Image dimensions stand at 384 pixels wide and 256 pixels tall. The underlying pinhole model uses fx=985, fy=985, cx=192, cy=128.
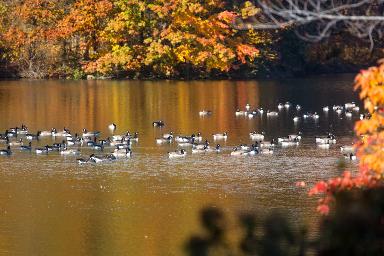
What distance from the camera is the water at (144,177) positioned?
54.0ft

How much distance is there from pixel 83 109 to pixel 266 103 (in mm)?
7008

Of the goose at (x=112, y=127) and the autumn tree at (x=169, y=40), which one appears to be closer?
the goose at (x=112, y=127)

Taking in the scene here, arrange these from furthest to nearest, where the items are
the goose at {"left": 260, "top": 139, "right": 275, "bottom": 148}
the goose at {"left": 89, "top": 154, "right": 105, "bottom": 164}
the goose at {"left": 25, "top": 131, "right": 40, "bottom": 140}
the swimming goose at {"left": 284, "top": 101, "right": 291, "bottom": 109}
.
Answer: the swimming goose at {"left": 284, "top": 101, "right": 291, "bottom": 109}
the goose at {"left": 25, "top": 131, "right": 40, "bottom": 140}
the goose at {"left": 260, "top": 139, "right": 275, "bottom": 148}
the goose at {"left": 89, "top": 154, "right": 105, "bottom": 164}

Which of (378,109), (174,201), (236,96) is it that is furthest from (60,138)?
(378,109)

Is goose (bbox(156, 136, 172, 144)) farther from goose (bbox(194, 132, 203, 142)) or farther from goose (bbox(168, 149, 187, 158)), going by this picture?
goose (bbox(168, 149, 187, 158))

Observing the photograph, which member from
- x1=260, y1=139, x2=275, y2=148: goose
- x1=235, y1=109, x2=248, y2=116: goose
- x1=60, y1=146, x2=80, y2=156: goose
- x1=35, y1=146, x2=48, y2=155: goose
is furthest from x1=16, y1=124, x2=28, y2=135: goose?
x1=235, y1=109, x2=248, y2=116: goose

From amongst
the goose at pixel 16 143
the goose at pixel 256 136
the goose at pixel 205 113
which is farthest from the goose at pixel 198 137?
the goose at pixel 205 113

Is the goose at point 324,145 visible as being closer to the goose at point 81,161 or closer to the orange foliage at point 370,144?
the goose at point 81,161

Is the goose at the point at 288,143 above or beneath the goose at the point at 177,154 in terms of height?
above

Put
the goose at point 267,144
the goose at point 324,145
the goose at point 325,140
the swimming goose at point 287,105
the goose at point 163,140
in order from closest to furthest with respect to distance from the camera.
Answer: the goose at point 267,144, the goose at point 324,145, the goose at point 325,140, the goose at point 163,140, the swimming goose at point 287,105

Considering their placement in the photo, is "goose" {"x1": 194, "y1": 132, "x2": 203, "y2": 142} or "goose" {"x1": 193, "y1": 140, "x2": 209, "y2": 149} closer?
"goose" {"x1": 193, "y1": 140, "x2": 209, "y2": 149}

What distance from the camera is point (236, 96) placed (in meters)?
39.4

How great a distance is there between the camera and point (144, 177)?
21359 mm

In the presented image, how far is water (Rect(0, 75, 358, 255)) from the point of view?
1645 centimetres
